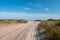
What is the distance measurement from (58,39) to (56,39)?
257mm

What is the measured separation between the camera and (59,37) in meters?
10.1

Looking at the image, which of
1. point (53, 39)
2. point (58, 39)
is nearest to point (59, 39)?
point (58, 39)

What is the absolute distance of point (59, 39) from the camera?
32.3ft

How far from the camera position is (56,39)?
10.2 metres

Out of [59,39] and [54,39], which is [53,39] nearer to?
[54,39]

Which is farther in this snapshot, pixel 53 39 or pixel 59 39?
pixel 53 39

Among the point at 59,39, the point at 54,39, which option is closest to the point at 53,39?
the point at 54,39

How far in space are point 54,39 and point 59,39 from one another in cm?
67

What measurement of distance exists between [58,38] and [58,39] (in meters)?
0.13

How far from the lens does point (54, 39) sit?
10430mm

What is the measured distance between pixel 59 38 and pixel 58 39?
12 cm

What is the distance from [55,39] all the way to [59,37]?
43cm

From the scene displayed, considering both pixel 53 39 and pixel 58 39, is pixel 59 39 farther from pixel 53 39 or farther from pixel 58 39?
pixel 53 39

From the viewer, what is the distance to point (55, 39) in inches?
406
